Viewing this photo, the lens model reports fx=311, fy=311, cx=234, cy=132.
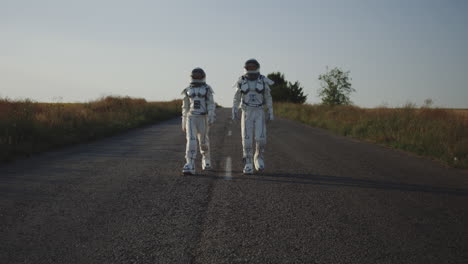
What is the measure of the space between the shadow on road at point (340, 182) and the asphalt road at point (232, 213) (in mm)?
18

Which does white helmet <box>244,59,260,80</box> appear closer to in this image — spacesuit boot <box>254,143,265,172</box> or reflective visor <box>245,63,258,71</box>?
reflective visor <box>245,63,258,71</box>

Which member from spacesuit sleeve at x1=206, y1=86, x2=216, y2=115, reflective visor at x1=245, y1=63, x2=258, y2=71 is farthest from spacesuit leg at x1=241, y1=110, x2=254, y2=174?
reflective visor at x1=245, y1=63, x2=258, y2=71

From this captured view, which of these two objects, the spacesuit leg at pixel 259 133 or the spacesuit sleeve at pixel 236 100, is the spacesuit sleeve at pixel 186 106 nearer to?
the spacesuit sleeve at pixel 236 100

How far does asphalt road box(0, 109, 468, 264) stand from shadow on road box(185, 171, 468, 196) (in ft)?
0.06

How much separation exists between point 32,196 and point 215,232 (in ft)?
10.3

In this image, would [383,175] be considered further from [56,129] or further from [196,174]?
[56,129]

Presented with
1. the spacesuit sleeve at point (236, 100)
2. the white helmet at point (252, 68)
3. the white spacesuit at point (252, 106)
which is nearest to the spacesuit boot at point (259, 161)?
the white spacesuit at point (252, 106)

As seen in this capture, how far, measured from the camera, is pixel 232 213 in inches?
155

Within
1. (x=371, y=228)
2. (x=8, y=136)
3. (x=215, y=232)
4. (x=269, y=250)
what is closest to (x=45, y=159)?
(x=8, y=136)

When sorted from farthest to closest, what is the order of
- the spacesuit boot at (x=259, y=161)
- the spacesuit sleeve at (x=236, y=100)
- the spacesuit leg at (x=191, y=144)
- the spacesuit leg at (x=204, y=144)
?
1. the spacesuit sleeve at (x=236, y=100)
2. the spacesuit leg at (x=204, y=144)
3. the spacesuit boot at (x=259, y=161)
4. the spacesuit leg at (x=191, y=144)

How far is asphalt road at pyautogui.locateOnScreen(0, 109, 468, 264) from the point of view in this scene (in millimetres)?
2889

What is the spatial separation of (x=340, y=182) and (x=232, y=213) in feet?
8.37

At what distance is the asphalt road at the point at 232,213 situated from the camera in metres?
2.89

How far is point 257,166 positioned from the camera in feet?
21.6
